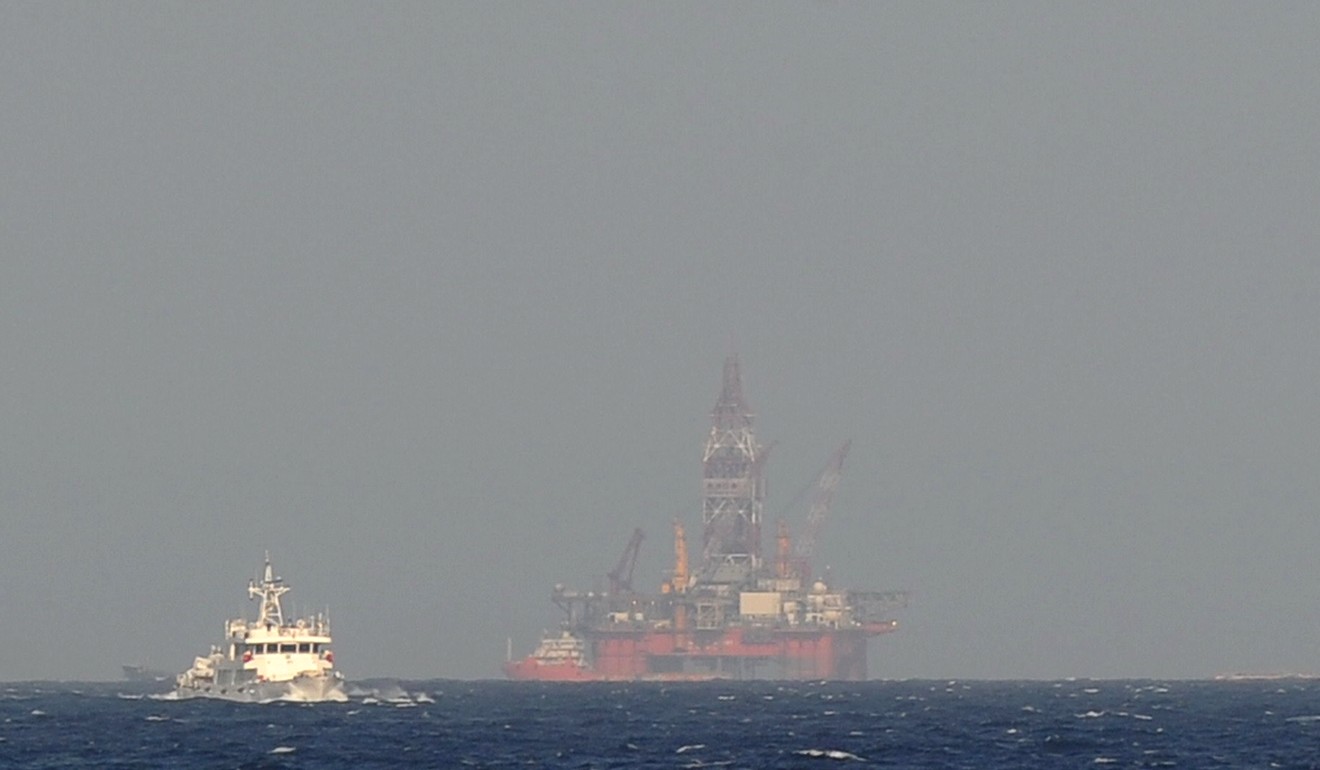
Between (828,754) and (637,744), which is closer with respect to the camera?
(828,754)

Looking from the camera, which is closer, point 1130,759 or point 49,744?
point 1130,759

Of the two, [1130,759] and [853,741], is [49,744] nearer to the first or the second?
[853,741]

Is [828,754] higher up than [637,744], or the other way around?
[637,744]

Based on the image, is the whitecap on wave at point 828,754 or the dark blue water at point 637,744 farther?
the whitecap on wave at point 828,754

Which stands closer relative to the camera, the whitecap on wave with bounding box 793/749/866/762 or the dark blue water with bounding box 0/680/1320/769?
the dark blue water with bounding box 0/680/1320/769

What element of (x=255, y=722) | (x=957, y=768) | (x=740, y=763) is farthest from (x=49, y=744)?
(x=957, y=768)

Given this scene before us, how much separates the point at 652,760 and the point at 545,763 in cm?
644

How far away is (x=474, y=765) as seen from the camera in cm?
14188

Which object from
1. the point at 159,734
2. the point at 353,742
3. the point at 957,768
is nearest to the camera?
the point at 957,768

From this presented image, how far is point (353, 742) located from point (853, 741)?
104ft

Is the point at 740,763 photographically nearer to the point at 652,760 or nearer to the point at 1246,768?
the point at 652,760

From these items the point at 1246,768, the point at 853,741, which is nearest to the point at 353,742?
the point at 853,741

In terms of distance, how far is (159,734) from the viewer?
576 feet

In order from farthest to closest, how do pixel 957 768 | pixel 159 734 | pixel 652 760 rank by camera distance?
→ pixel 159 734 → pixel 652 760 → pixel 957 768
